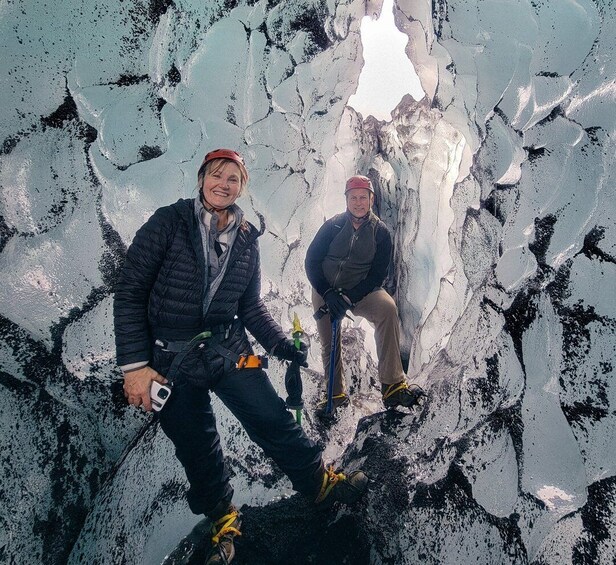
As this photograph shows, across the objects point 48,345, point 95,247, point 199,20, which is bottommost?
point 48,345

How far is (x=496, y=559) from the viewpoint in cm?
169

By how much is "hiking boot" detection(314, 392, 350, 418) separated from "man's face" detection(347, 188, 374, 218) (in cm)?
129

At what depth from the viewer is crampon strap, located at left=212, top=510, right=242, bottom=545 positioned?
170 cm

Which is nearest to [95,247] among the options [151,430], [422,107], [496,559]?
[151,430]

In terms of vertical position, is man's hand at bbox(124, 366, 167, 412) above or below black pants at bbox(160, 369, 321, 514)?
above

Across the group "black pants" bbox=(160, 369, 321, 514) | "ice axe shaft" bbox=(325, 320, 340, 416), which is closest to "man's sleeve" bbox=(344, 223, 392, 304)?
"ice axe shaft" bbox=(325, 320, 340, 416)

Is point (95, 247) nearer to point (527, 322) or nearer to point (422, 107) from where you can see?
point (527, 322)

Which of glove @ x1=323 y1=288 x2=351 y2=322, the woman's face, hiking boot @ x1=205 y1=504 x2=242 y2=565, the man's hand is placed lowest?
hiking boot @ x1=205 y1=504 x2=242 y2=565

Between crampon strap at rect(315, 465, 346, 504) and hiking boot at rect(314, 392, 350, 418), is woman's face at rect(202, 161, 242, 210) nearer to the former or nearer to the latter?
crampon strap at rect(315, 465, 346, 504)

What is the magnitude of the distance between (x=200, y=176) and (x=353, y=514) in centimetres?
170

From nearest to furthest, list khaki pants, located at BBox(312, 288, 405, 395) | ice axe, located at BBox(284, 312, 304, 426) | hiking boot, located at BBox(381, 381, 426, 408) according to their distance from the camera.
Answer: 1. ice axe, located at BBox(284, 312, 304, 426)
2. hiking boot, located at BBox(381, 381, 426, 408)
3. khaki pants, located at BBox(312, 288, 405, 395)

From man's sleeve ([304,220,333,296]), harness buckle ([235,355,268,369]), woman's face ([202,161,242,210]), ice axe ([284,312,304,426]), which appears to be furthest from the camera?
man's sleeve ([304,220,333,296])

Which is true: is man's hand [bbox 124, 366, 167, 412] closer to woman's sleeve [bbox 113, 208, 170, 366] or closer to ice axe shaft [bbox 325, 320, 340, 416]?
woman's sleeve [bbox 113, 208, 170, 366]

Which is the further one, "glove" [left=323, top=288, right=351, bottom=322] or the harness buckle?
"glove" [left=323, top=288, right=351, bottom=322]
